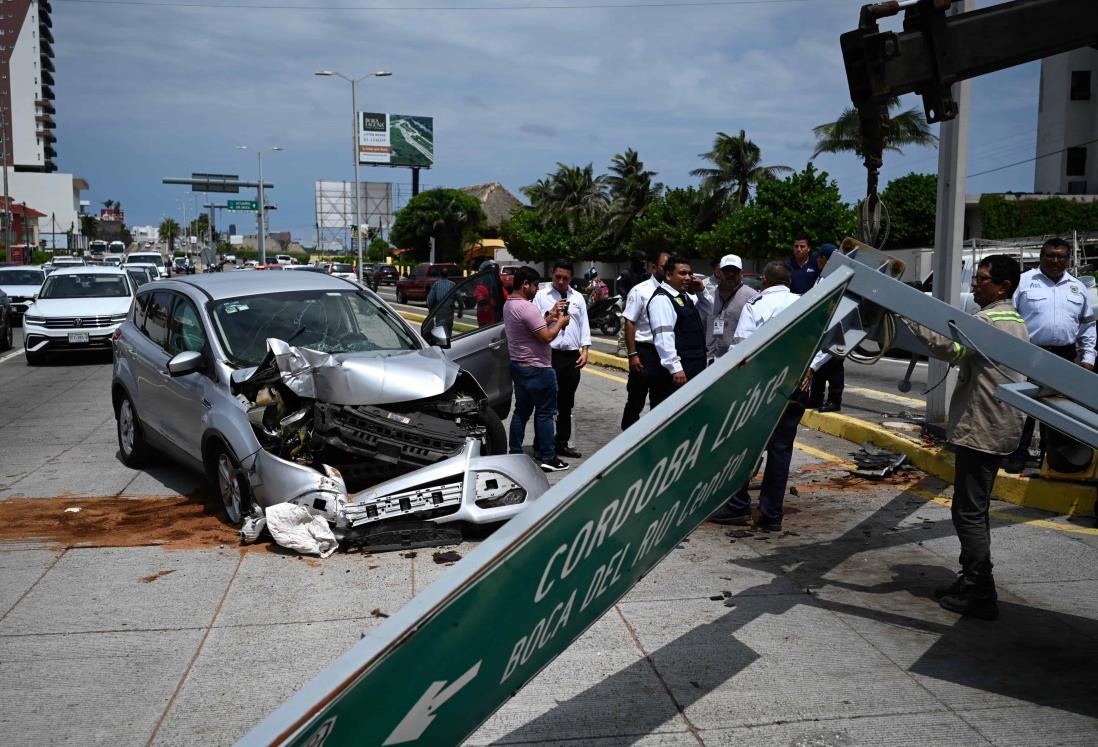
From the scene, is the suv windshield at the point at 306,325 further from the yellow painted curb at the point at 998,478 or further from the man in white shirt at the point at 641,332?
the yellow painted curb at the point at 998,478

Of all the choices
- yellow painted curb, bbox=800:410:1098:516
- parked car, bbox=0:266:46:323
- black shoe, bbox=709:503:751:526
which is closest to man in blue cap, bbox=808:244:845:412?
yellow painted curb, bbox=800:410:1098:516

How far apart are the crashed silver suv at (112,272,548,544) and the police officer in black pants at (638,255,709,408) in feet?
4.67

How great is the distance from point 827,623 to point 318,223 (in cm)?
8511

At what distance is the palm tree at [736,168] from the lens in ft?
184

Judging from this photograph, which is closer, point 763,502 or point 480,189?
point 763,502

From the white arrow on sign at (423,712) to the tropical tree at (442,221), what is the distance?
3034 inches

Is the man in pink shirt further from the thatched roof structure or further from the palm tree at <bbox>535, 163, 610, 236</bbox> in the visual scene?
the thatched roof structure

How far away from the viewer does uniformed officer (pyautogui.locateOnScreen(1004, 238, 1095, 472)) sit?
7609mm

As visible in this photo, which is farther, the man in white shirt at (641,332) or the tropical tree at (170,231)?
the tropical tree at (170,231)

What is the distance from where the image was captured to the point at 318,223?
8525 cm

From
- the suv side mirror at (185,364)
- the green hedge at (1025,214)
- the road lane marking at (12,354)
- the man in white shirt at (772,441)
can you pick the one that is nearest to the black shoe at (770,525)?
the man in white shirt at (772,441)

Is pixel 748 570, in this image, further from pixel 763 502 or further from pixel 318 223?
pixel 318 223

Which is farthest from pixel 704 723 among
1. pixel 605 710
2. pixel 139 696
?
pixel 139 696

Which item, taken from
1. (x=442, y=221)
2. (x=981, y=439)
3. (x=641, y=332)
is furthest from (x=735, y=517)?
(x=442, y=221)
